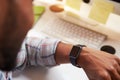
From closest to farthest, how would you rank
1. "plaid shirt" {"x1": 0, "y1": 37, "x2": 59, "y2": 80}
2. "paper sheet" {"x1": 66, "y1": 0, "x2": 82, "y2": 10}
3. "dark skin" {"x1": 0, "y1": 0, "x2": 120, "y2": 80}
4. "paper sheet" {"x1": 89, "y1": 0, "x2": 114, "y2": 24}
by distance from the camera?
1. "dark skin" {"x1": 0, "y1": 0, "x2": 120, "y2": 80}
2. "plaid shirt" {"x1": 0, "y1": 37, "x2": 59, "y2": 80}
3. "paper sheet" {"x1": 89, "y1": 0, "x2": 114, "y2": 24}
4. "paper sheet" {"x1": 66, "y1": 0, "x2": 82, "y2": 10}

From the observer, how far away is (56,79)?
92cm

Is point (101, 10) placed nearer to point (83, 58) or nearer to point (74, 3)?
point (74, 3)

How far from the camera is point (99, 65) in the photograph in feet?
2.73

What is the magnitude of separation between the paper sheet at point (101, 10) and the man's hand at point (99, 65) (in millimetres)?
233

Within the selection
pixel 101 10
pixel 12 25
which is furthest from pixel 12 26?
pixel 101 10

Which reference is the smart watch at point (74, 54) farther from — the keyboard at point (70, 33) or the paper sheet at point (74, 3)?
the paper sheet at point (74, 3)

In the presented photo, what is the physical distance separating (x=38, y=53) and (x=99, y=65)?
0.25 m

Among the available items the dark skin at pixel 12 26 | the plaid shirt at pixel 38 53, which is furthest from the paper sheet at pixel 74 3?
the dark skin at pixel 12 26

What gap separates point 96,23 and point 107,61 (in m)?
0.32

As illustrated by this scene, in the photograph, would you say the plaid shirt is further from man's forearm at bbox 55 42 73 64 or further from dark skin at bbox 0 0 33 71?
dark skin at bbox 0 0 33 71

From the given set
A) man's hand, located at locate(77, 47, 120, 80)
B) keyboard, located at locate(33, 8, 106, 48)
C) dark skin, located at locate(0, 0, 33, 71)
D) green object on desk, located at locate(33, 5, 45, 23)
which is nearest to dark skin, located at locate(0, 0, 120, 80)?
dark skin, located at locate(0, 0, 33, 71)

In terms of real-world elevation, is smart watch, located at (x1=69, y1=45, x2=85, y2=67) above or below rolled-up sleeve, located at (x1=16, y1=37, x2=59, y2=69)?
above

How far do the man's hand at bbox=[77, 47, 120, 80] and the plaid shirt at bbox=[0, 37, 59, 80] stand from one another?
0.12 m

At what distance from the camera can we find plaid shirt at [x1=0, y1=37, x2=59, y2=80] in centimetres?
93
